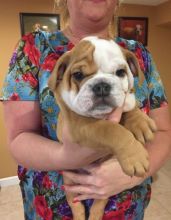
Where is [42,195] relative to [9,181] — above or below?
above

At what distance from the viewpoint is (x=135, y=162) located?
0.58 meters

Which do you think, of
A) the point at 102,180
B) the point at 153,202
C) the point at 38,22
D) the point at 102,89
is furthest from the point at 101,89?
the point at 38,22

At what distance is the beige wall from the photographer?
2.48 meters

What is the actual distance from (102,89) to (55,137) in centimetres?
26

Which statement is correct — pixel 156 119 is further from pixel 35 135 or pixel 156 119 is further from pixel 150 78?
pixel 35 135

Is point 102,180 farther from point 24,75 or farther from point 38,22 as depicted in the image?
point 38,22


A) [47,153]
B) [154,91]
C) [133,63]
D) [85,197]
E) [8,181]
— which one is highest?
[133,63]

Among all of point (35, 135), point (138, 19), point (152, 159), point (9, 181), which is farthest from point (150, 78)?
point (138, 19)

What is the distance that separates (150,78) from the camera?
2.83ft

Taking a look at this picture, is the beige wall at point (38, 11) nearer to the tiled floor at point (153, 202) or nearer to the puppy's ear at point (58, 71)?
the tiled floor at point (153, 202)

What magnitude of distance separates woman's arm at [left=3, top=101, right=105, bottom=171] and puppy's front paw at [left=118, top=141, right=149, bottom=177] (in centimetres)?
8

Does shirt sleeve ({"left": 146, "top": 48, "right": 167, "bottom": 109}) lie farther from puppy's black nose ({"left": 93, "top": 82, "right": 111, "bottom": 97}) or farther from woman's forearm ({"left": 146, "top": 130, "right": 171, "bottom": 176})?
puppy's black nose ({"left": 93, "top": 82, "right": 111, "bottom": 97})

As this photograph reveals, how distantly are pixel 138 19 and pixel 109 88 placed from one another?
2.70 meters

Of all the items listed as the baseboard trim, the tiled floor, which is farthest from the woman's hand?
the baseboard trim
